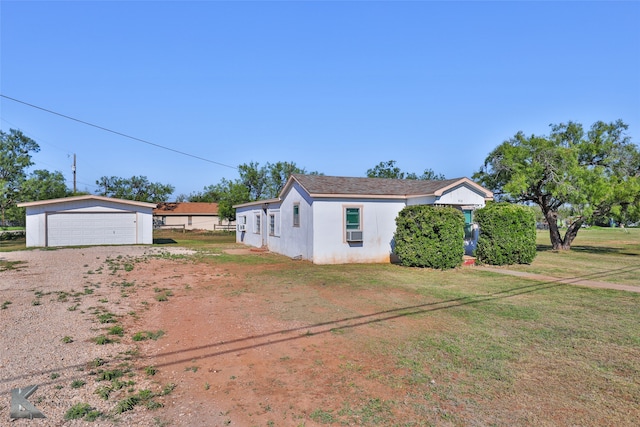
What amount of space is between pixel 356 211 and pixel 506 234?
5760mm

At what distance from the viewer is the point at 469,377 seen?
165 inches

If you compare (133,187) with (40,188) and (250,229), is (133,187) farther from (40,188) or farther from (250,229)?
(250,229)

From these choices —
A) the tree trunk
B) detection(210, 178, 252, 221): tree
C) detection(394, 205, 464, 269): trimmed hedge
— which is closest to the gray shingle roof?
detection(394, 205, 464, 269): trimmed hedge

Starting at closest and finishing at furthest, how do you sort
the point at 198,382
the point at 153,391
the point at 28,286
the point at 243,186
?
the point at 153,391 → the point at 198,382 → the point at 28,286 → the point at 243,186

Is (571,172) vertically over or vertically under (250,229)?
over

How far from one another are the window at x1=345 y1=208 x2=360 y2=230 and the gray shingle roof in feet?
2.41

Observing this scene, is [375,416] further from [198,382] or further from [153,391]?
[153,391]

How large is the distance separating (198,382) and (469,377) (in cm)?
305

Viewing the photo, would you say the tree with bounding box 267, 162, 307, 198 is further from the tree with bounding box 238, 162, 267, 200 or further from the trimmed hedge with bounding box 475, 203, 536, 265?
the trimmed hedge with bounding box 475, 203, 536, 265

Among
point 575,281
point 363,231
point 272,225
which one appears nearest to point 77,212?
point 272,225

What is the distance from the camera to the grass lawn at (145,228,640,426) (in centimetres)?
350

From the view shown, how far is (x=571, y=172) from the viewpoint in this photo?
18688 mm

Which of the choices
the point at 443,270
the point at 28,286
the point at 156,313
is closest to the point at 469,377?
the point at 156,313

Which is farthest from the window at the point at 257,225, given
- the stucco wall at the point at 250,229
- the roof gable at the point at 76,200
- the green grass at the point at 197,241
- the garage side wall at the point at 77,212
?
the garage side wall at the point at 77,212
